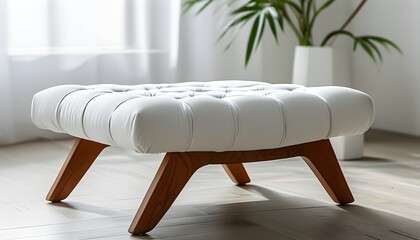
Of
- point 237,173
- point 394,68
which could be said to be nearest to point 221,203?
point 237,173

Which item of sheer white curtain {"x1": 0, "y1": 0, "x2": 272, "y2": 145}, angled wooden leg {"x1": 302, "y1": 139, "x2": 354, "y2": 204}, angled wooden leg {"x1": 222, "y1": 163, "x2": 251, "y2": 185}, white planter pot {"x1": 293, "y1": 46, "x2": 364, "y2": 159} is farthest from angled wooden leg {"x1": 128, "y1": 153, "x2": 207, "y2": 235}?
sheer white curtain {"x1": 0, "y1": 0, "x2": 272, "y2": 145}

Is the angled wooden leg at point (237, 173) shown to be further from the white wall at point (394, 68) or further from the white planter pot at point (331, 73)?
the white wall at point (394, 68)

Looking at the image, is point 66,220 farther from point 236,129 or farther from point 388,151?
point 388,151

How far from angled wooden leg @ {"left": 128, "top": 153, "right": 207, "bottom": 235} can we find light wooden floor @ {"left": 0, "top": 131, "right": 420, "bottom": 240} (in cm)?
4

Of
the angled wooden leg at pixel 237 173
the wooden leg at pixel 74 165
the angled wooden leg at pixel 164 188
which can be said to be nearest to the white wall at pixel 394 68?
the angled wooden leg at pixel 237 173

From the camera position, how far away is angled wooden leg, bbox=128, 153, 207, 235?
186cm

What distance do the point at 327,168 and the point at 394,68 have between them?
1763 mm

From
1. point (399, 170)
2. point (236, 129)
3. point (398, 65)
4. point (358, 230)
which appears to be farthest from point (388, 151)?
point (236, 129)

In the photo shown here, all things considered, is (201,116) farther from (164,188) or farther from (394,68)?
(394,68)

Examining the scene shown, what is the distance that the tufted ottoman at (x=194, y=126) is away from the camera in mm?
1789

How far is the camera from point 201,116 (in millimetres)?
1812

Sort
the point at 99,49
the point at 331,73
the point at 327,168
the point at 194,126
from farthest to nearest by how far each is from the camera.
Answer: the point at 99,49 → the point at 331,73 → the point at 327,168 → the point at 194,126

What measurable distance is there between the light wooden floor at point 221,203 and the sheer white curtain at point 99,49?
1.48 ft

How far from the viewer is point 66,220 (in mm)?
2051
